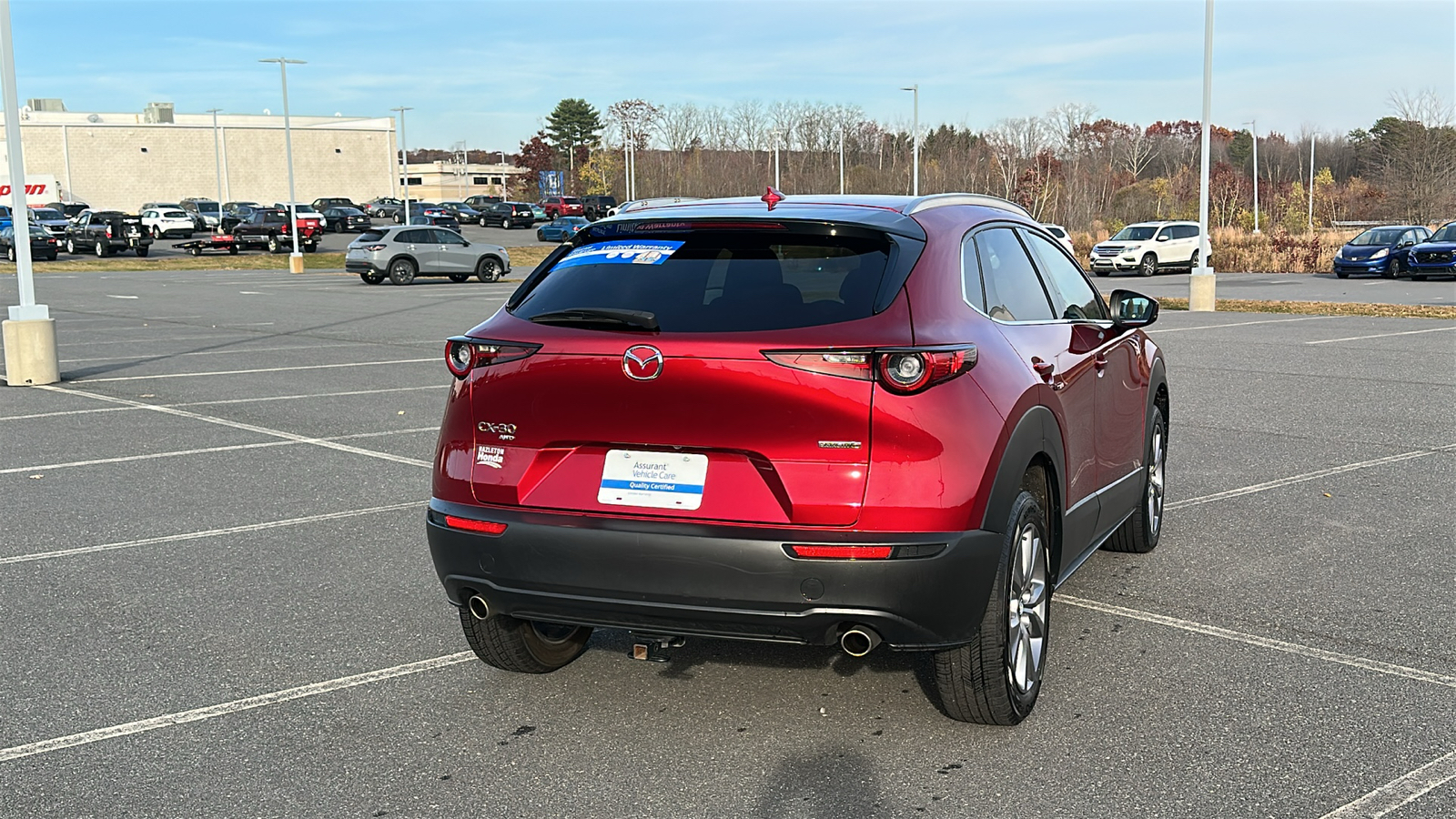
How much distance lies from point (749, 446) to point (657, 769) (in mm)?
1032

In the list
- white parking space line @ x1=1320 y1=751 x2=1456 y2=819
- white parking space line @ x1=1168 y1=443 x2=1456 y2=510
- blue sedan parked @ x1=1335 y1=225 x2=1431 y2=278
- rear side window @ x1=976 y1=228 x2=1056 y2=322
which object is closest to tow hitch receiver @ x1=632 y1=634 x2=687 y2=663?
rear side window @ x1=976 y1=228 x2=1056 y2=322

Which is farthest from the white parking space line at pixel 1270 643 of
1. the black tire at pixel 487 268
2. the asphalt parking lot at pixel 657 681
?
the black tire at pixel 487 268

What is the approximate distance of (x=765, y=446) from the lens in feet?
12.6

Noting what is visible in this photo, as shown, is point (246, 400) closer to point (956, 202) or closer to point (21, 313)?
point (21, 313)

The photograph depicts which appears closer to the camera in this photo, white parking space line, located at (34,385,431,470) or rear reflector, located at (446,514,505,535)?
rear reflector, located at (446,514,505,535)

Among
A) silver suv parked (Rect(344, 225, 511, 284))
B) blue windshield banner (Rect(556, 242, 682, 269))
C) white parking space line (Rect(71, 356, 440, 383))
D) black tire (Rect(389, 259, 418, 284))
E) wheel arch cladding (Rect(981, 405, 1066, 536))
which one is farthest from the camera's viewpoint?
black tire (Rect(389, 259, 418, 284))

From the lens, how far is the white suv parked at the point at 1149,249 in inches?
1629

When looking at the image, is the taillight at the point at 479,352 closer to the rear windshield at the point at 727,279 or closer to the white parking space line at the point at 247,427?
the rear windshield at the point at 727,279

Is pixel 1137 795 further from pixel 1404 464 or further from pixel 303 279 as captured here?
pixel 303 279

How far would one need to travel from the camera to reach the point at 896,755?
4.08 meters

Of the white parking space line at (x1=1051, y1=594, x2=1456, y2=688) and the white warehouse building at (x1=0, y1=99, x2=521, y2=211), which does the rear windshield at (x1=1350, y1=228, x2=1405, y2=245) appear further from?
the white warehouse building at (x1=0, y1=99, x2=521, y2=211)

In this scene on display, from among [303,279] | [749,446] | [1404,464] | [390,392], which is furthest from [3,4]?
[303,279]

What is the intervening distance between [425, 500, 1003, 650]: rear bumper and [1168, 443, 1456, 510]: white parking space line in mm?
4255

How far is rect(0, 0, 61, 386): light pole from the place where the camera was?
13.1 metres
